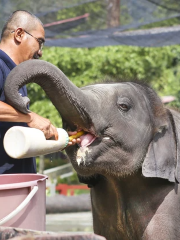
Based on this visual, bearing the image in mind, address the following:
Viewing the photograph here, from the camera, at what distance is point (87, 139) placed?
3789 millimetres

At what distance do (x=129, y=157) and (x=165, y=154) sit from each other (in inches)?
10.9

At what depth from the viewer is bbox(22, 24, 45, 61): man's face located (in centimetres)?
433

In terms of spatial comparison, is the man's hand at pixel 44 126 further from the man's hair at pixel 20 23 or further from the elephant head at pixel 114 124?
the man's hair at pixel 20 23

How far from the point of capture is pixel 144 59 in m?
12.7

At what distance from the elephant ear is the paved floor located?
493cm

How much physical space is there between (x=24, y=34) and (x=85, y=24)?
142 inches

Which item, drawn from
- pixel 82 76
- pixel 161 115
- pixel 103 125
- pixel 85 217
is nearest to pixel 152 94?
pixel 161 115

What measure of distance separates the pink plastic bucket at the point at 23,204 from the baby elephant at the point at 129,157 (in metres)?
0.44

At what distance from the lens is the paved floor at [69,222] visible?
29.7 feet

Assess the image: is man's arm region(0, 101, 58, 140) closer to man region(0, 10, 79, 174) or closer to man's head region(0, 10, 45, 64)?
man region(0, 10, 79, 174)

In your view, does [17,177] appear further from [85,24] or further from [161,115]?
[85,24]

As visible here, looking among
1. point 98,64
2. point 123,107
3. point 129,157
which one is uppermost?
point 98,64

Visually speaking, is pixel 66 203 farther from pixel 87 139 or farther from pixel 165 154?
pixel 87 139

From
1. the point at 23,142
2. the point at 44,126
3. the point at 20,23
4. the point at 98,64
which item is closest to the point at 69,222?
the point at 98,64
